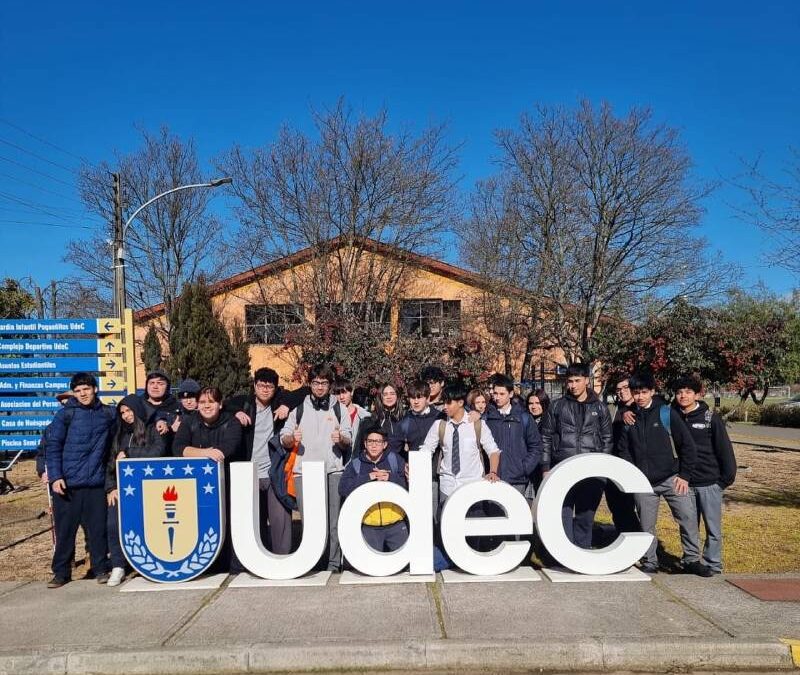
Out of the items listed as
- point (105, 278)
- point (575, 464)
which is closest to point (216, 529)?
point (575, 464)

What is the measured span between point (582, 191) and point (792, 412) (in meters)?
15.9

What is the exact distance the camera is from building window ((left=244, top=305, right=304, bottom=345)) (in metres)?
21.5

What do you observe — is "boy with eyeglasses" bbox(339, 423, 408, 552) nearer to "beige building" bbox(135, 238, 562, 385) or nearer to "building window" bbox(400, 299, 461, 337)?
"beige building" bbox(135, 238, 562, 385)

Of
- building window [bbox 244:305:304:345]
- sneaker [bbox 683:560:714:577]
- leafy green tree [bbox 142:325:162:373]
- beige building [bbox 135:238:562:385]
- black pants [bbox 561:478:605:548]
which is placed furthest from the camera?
leafy green tree [bbox 142:325:162:373]

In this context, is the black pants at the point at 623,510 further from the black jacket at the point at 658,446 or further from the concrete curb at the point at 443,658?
the concrete curb at the point at 443,658

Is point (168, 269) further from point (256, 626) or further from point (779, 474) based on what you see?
point (256, 626)

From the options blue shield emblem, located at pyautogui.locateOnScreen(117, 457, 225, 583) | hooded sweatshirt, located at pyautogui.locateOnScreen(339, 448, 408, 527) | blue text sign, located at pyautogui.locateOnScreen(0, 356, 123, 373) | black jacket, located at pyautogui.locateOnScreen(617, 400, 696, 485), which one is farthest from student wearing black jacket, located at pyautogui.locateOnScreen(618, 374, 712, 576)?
blue text sign, located at pyautogui.locateOnScreen(0, 356, 123, 373)

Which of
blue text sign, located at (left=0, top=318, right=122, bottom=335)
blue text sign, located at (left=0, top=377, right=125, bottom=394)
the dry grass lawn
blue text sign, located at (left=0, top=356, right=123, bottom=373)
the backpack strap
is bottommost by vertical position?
the dry grass lawn

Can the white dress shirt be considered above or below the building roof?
below

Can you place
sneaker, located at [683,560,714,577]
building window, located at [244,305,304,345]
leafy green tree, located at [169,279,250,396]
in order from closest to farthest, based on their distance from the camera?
sneaker, located at [683,560,714,577] < building window, located at [244,305,304,345] < leafy green tree, located at [169,279,250,396]

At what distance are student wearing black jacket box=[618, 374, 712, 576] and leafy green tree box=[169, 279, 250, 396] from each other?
17804 mm

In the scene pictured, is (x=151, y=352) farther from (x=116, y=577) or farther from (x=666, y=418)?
(x=666, y=418)

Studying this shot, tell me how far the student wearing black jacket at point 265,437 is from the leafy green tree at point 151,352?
66.1ft

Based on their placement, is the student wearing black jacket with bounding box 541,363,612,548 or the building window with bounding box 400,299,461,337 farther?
the building window with bounding box 400,299,461,337
